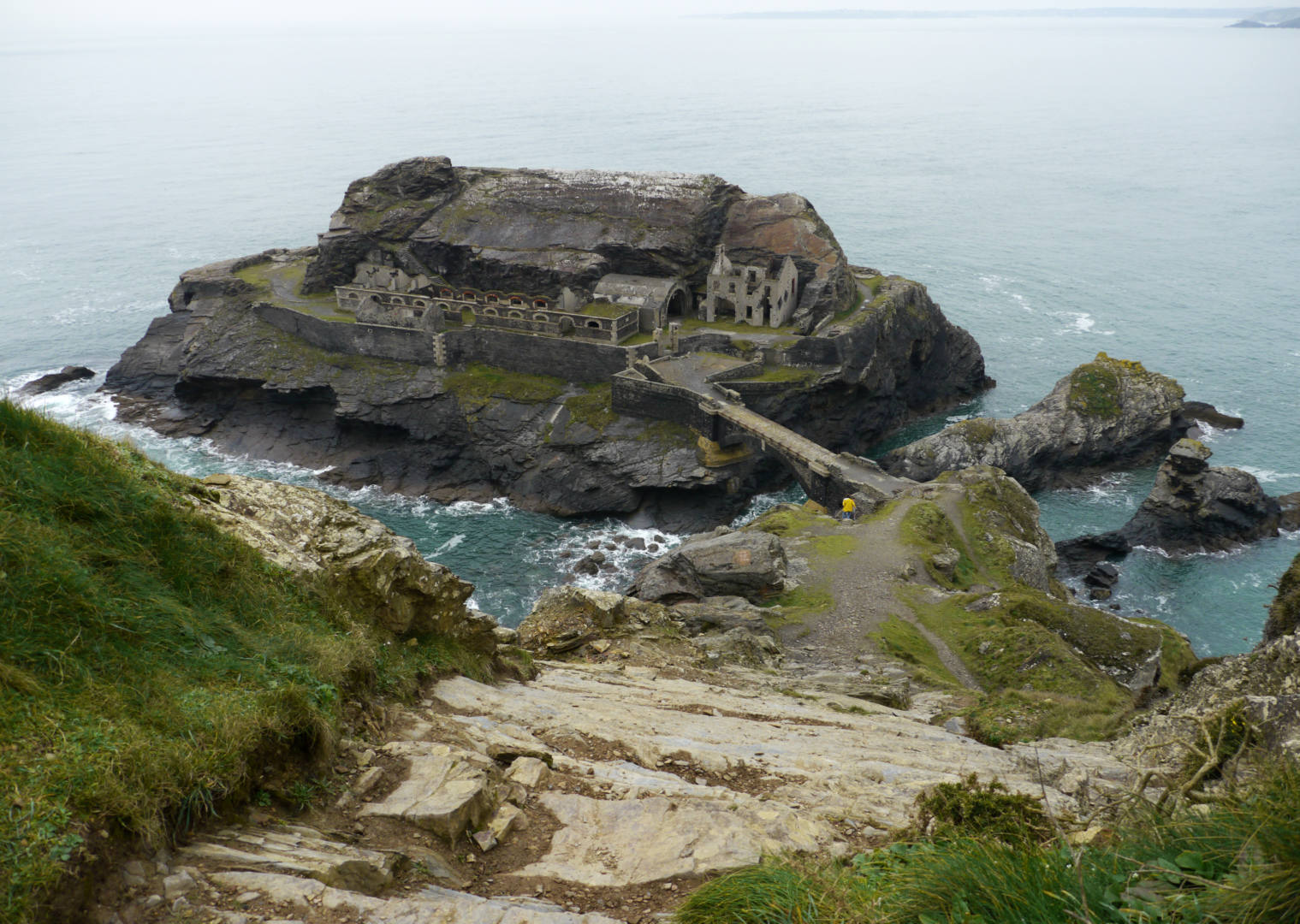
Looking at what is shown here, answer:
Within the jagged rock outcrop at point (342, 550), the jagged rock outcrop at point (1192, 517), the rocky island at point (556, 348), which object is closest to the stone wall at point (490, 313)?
the rocky island at point (556, 348)

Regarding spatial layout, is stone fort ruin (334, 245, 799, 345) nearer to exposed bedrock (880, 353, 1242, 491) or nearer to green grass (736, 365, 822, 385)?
green grass (736, 365, 822, 385)

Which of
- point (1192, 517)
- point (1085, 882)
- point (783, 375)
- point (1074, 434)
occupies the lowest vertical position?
point (1192, 517)

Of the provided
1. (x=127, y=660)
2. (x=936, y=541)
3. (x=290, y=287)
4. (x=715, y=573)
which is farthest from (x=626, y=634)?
(x=290, y=287)

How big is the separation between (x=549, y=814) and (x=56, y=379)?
275 ft

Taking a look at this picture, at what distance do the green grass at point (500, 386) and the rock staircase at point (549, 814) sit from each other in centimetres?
5183

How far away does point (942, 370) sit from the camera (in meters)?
75.9

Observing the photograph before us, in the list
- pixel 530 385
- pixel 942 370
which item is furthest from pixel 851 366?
pixel 530 385

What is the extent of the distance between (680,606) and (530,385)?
3766 centimetres

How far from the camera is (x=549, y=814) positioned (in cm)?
927

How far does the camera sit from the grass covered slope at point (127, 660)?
625 cm

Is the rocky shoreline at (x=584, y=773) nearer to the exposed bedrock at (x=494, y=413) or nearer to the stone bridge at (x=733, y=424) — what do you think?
the stone bridge at (x=733, y=424)

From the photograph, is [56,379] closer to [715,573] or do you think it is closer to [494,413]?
[494,413]

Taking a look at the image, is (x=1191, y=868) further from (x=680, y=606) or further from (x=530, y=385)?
(x=530, y=385)

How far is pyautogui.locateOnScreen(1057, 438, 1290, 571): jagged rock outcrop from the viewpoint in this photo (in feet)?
170
